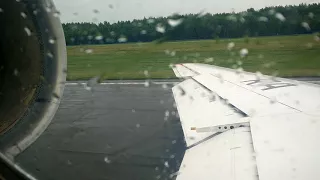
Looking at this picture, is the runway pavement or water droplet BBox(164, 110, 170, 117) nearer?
the runway pavement

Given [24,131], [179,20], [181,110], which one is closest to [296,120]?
[179,20]

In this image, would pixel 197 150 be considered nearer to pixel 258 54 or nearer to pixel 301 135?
pixel 301 135

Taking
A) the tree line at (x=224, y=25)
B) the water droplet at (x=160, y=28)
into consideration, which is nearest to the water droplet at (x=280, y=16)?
the tree line at (x=224, y=25)

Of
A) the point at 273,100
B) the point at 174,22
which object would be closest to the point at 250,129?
the point at 273,100

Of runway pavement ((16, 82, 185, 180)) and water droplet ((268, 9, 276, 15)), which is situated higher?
water droplet ((268, 9, 276, 15))

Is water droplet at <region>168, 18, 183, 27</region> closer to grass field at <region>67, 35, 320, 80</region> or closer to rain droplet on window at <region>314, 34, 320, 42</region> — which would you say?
grass field at <region>67, 35, 320, 80</region>

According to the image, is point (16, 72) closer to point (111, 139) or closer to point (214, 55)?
point (111, 139)

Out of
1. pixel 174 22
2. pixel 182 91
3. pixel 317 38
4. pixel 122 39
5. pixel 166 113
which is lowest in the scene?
pixel 166 113

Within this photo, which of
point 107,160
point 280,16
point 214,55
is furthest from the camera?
point 214,55

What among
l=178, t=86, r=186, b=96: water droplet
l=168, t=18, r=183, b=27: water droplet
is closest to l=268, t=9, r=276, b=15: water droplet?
l=168, t=18, r=183, b=27: water droplet
